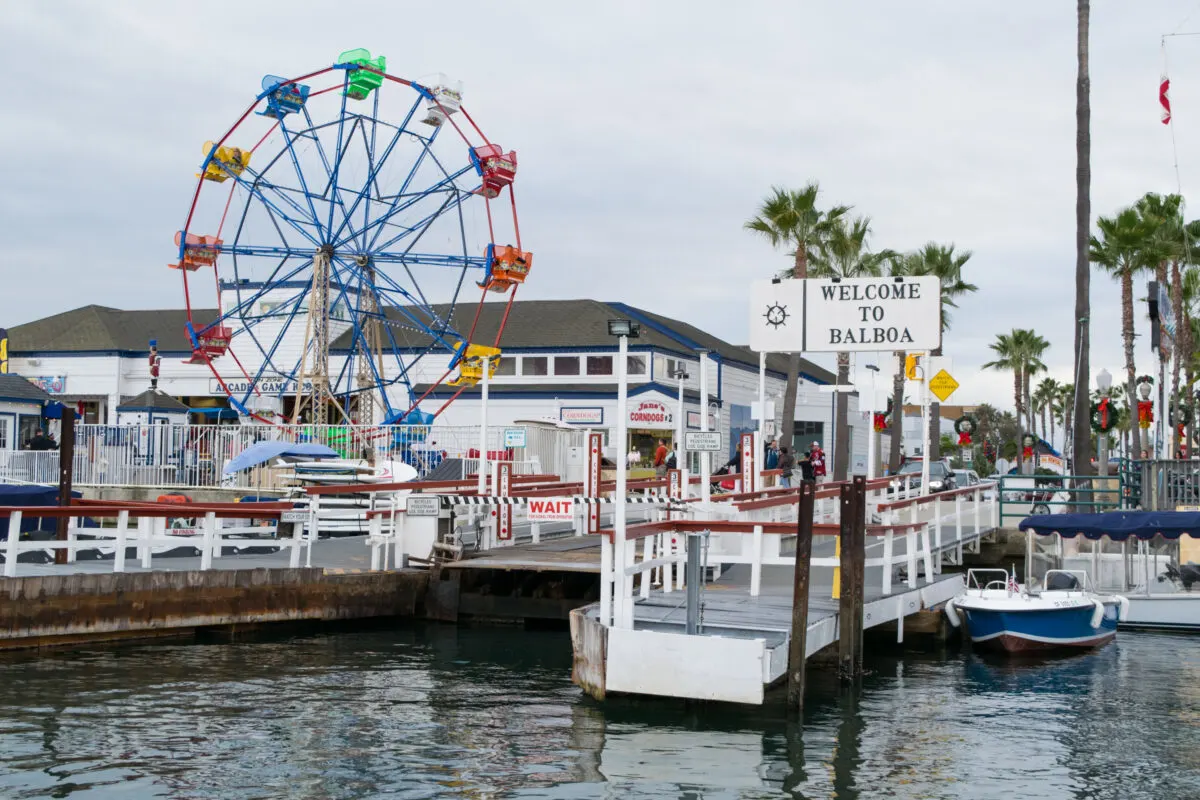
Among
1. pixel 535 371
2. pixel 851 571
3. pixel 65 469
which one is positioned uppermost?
pixel 535 371

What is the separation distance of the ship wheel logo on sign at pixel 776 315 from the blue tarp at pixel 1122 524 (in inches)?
258

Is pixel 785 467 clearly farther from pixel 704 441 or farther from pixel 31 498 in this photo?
pixel 31 498

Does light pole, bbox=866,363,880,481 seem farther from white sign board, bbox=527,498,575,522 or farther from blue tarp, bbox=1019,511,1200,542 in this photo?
white sign board, bbox=527,498,575,522

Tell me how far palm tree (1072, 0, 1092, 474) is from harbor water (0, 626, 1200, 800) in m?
15.3

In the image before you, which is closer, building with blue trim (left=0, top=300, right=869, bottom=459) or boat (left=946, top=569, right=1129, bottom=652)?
boat (left=946, top=569, right=1129, bottom=652)

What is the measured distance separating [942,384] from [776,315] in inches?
367

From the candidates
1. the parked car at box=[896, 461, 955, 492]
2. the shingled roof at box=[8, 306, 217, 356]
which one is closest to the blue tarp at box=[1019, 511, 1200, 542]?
the parked car at box=[896, 461, 955, 492]

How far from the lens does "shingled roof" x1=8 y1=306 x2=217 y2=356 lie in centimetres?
6644

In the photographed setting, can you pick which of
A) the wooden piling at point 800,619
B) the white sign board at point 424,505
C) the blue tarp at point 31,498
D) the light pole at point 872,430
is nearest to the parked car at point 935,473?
the light pole at point 872,430

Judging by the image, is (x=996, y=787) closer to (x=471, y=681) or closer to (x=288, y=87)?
(x=471, y=681)

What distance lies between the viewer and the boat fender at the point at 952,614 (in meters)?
19.3

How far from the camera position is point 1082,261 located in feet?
110

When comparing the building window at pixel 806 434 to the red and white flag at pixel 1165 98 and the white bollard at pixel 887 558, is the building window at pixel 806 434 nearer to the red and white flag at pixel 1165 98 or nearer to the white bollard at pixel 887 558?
the red and white flag at pixel 1165 98

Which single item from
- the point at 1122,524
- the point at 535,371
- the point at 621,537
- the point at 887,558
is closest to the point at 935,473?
the point at 1122,524
